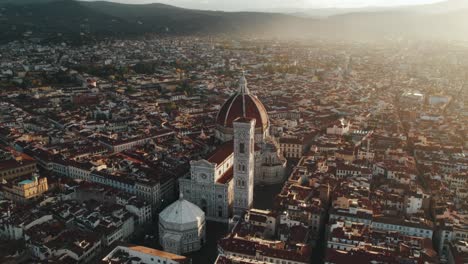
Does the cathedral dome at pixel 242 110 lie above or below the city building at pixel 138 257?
above

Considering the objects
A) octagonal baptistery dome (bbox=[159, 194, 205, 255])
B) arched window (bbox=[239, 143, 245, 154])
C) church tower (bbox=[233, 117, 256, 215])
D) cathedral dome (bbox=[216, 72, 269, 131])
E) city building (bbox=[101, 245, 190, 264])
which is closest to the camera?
city building (bbox=[101, 245, 190, 264])

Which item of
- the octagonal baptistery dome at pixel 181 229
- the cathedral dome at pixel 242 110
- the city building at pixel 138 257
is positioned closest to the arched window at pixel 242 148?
the octagonal baptistery dome at pixel 181 229

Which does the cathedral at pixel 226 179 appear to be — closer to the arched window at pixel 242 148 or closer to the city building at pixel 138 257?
the arched window at pixel 242 148

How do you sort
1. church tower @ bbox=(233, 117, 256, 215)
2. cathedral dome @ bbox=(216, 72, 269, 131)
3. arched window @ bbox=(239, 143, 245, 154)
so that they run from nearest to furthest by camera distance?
church tower @ bbox=(233, 117, 256, 215)
arched window @ bbox=(239, 143, 245, 154)
cathedral dome @ bbox=(216, 72, 269, 131)

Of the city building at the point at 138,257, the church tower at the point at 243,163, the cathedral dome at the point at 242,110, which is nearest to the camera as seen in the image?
the city building at the point at 138,257

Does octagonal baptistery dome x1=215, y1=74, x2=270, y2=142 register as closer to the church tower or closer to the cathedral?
the cathedral

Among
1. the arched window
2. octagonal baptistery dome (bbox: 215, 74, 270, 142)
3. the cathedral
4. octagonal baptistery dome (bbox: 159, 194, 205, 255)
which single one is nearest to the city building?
octagonal baptistery dome (bbox: 159, 194, 205, 255)

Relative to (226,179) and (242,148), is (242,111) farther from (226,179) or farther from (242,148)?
(242,148)

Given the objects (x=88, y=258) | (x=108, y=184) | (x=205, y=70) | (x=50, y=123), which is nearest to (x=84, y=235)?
(x=88, y=258)
